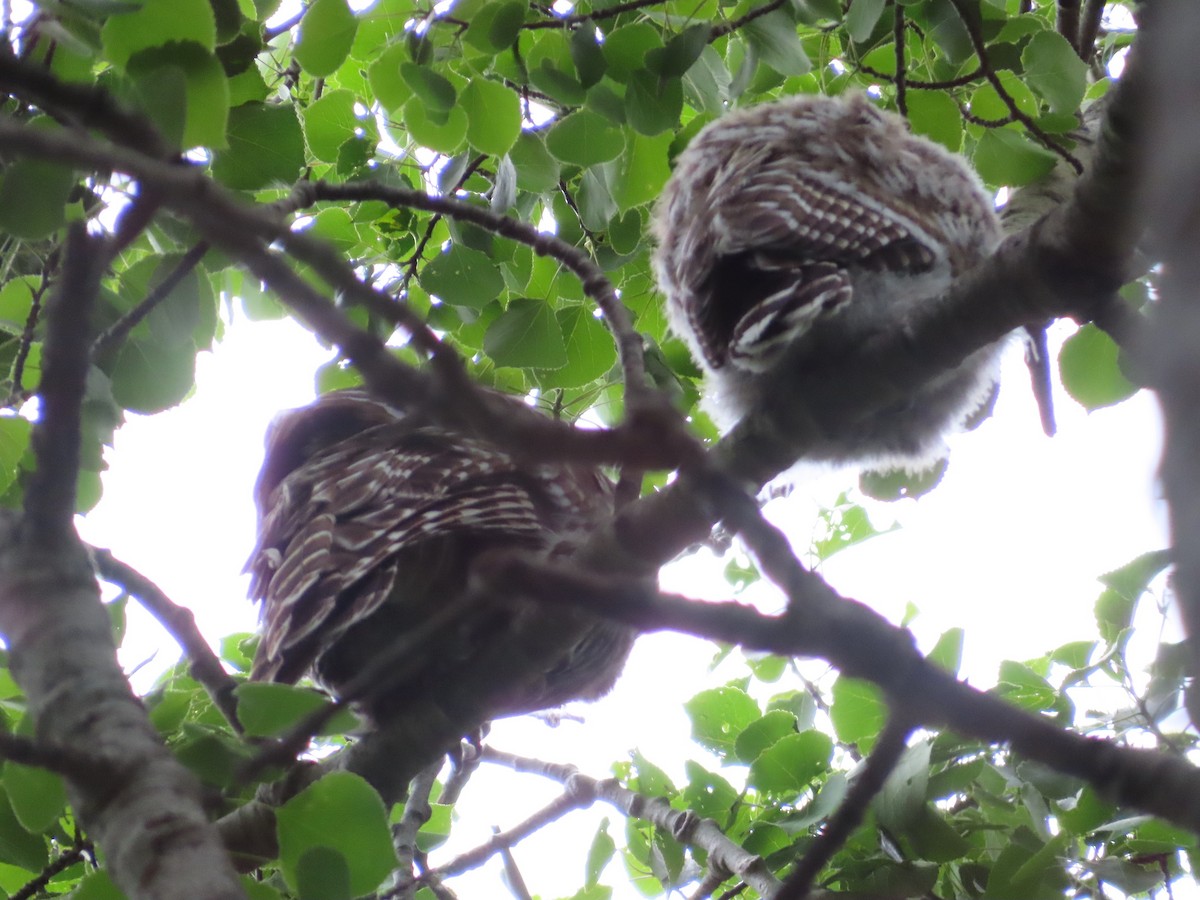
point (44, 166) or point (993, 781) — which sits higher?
point (44, 166)

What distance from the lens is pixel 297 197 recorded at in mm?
1729

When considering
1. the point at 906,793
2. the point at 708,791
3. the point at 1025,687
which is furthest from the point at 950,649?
the point at 708,791

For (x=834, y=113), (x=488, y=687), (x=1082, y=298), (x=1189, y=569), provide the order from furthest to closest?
(x=834, y=113)
(x=488, y=687)
(x=1082, y=298)
(x=1189, y=569)

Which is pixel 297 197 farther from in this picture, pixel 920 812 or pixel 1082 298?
pixel 920 812

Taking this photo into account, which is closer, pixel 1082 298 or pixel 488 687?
pixel 1082 298

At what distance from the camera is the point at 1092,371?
6.96 ft

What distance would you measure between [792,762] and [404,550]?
868mm

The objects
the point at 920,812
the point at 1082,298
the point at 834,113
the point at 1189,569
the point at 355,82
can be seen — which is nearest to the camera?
the point at 1189,569

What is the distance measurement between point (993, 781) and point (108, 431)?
188 centimetres

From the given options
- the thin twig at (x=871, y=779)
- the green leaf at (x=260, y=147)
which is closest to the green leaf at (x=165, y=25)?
the green leaf at (x=260, y=147)

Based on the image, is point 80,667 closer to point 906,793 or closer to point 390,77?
point 390,77

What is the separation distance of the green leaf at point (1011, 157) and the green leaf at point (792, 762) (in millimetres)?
1149

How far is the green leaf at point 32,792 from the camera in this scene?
4.41ft

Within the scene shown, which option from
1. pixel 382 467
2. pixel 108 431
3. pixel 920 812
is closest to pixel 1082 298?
pixel 920 812
